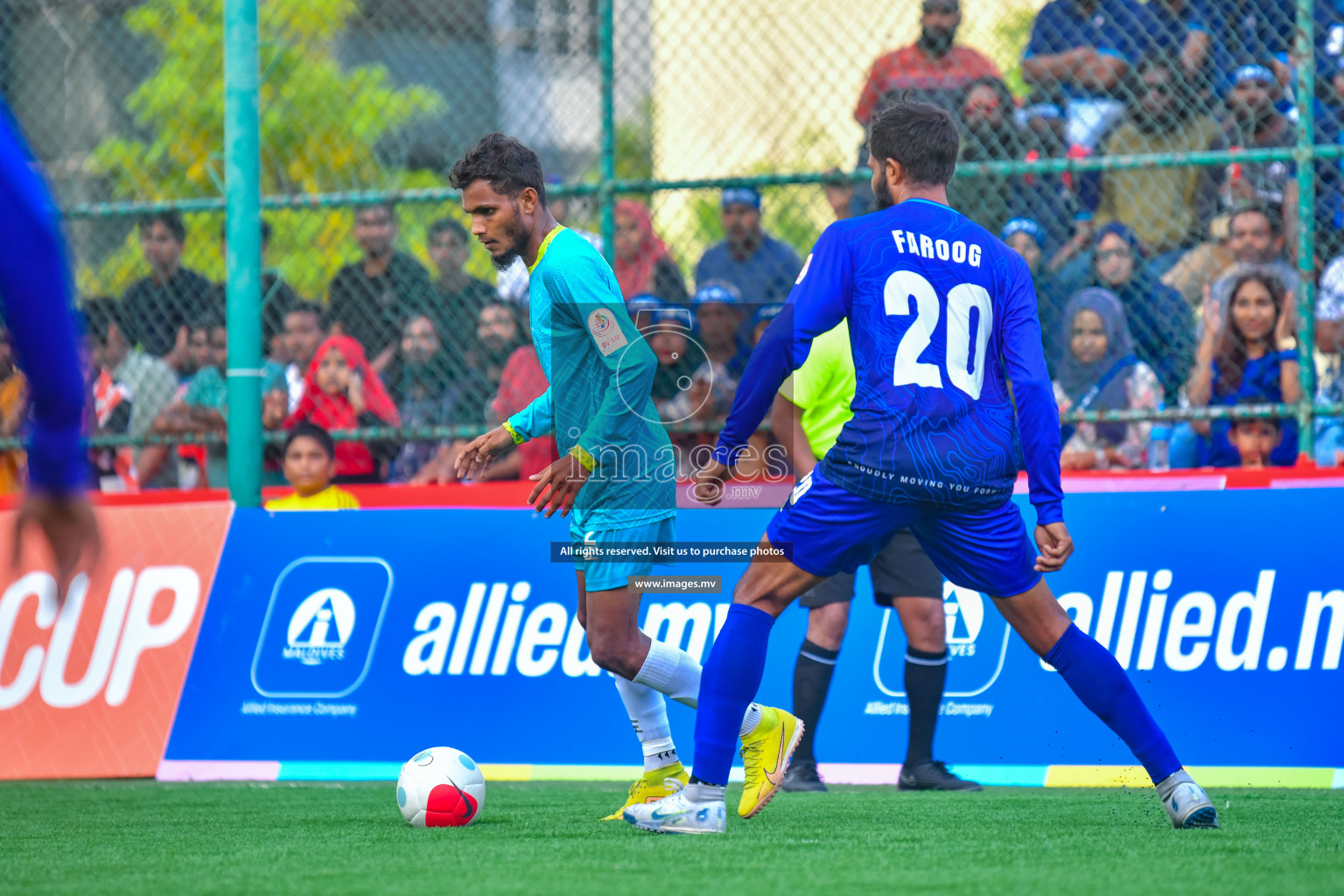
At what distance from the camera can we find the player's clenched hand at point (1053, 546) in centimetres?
454

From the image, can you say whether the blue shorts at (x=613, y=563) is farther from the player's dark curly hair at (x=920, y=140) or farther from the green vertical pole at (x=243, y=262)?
the green vertical pole at (x=243, y=262)

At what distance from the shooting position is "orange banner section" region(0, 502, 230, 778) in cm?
738

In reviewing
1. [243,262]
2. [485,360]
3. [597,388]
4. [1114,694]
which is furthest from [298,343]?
[1114,694]

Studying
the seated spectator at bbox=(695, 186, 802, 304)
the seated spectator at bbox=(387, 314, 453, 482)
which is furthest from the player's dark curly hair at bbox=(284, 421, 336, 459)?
the seated spectator at bbox=(695, 186, 802, 304)

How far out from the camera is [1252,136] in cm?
753

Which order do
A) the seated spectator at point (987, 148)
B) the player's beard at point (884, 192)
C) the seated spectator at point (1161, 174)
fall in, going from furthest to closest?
1. the seated spectator at point (987, 148)
2. the seated spectator at point (1161, 174)
3. the player's beard at point (884, 192)

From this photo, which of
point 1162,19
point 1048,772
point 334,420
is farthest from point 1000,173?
point 334,420

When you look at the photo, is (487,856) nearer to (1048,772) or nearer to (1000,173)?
(1048,772)

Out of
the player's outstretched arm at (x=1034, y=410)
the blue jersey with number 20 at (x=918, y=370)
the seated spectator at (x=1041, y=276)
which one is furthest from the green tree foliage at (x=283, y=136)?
the player's outstretched arm at (x=1034, y=410)

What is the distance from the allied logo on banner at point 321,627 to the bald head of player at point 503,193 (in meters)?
2.71

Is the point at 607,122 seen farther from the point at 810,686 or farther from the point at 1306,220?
the point at 1306,220

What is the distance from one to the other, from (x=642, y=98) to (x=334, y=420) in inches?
93.4

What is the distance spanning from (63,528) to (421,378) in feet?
19.1

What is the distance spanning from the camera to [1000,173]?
7281 millimetres
